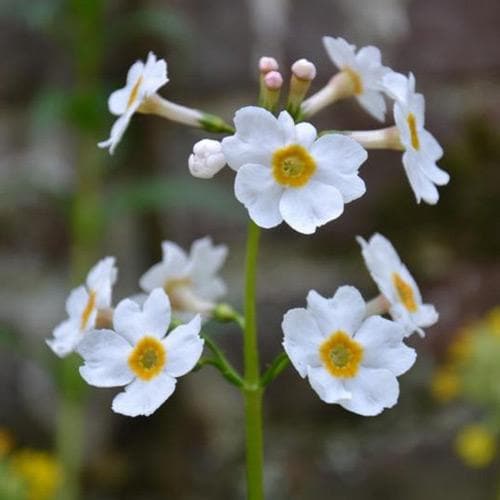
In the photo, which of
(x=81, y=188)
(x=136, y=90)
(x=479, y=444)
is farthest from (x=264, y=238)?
(x=136, y=90)

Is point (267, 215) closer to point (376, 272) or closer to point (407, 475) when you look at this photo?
Result: point (376, 272)

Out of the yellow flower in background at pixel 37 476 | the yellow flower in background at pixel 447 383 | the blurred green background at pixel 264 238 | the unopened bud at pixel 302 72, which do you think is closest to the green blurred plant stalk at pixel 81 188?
the yellow flower in background at pixel 37 476

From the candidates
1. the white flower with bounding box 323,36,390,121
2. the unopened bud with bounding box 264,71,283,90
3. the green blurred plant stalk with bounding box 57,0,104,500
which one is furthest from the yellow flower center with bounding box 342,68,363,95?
the green blurred plant stalk with bounding box 57,0,104,500

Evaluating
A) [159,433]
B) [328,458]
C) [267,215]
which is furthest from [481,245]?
[267,215]

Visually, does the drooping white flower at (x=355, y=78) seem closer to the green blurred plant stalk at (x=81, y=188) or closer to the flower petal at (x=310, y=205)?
the flower petal at (x=310, y=205)

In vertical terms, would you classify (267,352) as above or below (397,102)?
below

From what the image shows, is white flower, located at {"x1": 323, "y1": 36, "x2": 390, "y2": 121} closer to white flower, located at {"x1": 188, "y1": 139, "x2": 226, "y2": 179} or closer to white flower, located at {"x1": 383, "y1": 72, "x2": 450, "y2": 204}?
white flower, located at {"x1": 383, "y1": 72, "x2": 450, "y2": 204}
